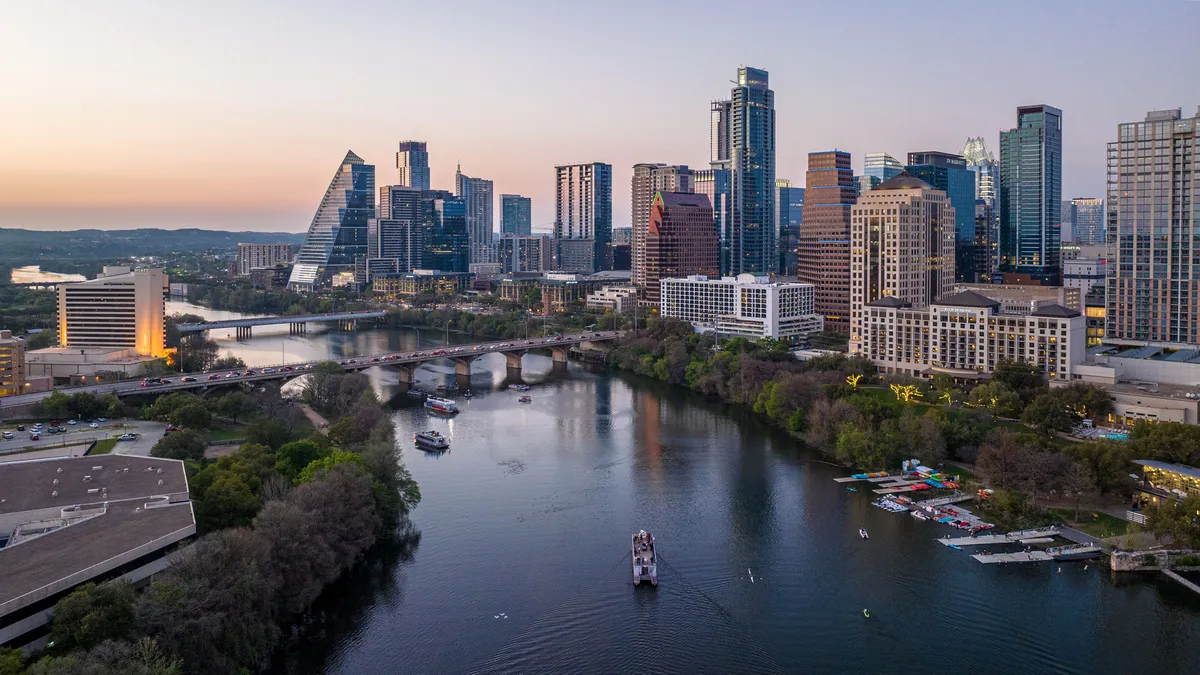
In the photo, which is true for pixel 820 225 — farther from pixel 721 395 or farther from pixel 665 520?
pixel 665 520

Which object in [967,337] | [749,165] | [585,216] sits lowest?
[967,337]

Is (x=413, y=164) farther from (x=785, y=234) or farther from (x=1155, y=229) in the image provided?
(x=1155, y=229)

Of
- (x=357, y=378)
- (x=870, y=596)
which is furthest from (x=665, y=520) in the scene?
(x=357, y=378)

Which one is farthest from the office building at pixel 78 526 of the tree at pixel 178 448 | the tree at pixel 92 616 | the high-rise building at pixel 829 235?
the high-rise building at pixel 829 235

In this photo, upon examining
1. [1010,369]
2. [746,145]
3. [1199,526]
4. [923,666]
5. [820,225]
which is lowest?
[923,666]

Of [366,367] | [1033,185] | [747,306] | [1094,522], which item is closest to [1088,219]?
[1033,185]

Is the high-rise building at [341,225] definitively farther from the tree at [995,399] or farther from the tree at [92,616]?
the tree at [92,616]

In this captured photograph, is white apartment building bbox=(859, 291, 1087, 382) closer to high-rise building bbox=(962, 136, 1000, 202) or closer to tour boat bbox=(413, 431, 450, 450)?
tour boat bbox=(413, 431, 450, 450)
